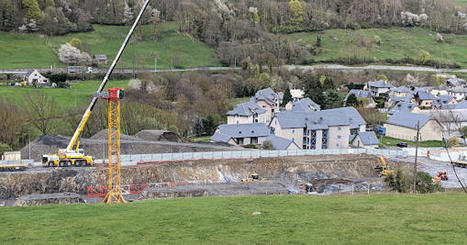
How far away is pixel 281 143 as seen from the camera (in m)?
51.9

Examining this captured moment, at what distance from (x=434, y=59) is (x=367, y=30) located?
1784cm

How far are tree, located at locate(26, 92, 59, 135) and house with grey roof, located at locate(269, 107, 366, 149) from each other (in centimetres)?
2240

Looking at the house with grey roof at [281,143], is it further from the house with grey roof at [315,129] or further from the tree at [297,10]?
the tree at [297,10]

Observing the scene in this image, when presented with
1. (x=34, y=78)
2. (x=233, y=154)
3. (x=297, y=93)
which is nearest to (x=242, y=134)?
(x=233, y=154)

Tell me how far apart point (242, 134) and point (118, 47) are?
46453mm

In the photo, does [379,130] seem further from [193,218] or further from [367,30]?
[367,30]

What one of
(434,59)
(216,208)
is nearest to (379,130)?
(216,208)

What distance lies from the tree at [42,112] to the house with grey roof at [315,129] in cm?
2240

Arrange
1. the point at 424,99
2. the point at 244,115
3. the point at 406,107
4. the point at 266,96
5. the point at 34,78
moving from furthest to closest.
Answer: the point at 424,99, the point at 406,107, the point at 266,96, the point at 34,78, the point at 244,115

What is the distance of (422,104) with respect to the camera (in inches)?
3280

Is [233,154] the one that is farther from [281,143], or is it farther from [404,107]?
[404,107]

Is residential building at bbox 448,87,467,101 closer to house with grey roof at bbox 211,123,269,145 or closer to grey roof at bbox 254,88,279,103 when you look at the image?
grey roof at bbox 254,88,279,103

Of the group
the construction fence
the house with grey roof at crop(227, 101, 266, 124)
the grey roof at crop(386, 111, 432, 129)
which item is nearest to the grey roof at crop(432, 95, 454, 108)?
the grey roof at crop(386, 111, 432, 129)

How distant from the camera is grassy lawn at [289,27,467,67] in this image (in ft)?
374
